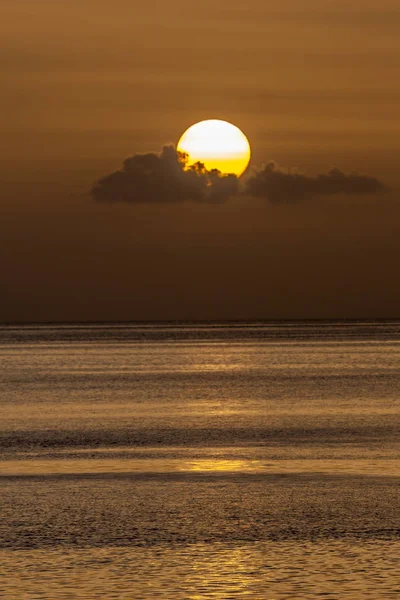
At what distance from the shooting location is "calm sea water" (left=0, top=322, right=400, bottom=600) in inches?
750

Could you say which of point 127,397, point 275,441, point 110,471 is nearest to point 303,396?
point 127,397

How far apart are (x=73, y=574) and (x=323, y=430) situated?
87.9ft

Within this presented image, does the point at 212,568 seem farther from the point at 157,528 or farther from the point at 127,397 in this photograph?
the point at 127,397

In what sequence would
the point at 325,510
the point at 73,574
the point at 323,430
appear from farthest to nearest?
the point at 323,430
the point at 325,510
the point at 73,574

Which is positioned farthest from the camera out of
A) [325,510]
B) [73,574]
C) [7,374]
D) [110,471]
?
[7,374]

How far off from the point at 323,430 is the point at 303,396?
22.2 m

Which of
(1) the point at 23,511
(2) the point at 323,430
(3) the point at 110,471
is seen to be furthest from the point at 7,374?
(1) the point at 23,511

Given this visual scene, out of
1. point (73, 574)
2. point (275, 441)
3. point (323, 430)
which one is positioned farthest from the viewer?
point (323, 430)

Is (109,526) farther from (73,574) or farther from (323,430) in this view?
(323,430)

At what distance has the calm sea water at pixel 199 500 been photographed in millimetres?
19062

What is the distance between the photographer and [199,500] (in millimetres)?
27062

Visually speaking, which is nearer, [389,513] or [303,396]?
[389,513]

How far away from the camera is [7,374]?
9844cm

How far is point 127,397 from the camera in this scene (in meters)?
67.0
